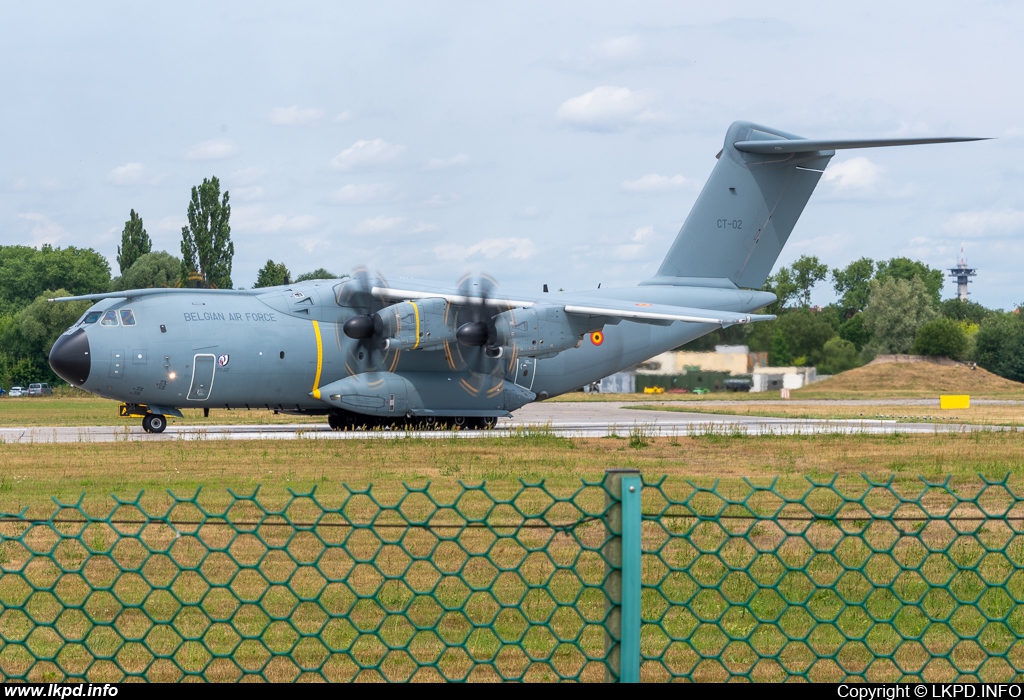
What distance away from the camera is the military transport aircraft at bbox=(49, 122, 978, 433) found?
24.0 metres

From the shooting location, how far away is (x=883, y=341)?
5384 centimetres

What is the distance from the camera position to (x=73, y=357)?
23266 mm

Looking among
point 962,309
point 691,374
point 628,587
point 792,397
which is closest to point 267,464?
point 628,587

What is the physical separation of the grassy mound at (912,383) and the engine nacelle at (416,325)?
21.5 meters

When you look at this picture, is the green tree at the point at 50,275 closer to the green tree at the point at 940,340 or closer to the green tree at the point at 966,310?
the green tree at the point at 940,340

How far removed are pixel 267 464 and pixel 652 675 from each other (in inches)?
497

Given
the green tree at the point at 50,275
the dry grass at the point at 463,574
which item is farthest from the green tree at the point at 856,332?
the green tree at the point at 50,275

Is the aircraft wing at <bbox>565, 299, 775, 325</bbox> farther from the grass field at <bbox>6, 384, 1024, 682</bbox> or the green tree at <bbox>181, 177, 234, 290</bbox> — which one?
the green tree at <bbox>181, 177, 234, 290</bbox>

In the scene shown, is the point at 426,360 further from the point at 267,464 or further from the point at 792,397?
the point at 792,397

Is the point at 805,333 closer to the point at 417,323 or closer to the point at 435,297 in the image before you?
the point at 435,297

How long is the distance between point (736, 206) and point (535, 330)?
24.9 ft

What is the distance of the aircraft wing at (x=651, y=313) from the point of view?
25.3 metres

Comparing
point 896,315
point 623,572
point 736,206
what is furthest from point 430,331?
point 896,315

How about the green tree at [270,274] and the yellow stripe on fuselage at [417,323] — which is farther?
the green tree at [270,274]
